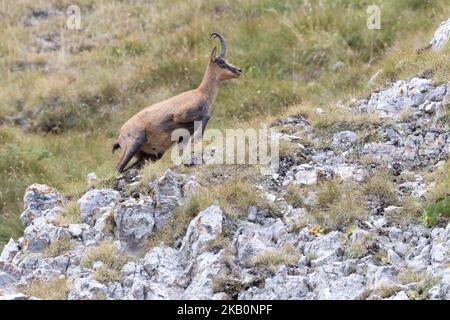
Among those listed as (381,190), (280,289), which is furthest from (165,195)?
(381,190)

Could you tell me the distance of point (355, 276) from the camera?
33.5ft

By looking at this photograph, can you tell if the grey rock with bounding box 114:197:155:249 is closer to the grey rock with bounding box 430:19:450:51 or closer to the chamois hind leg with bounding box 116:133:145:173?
the chamois hind leg with bounding box 116:133:145:173

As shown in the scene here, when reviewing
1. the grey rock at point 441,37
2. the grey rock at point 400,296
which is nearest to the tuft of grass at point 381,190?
the grey rock at point 400,296

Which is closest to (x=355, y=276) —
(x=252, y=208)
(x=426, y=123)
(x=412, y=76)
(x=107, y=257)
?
(x=252, y=208)

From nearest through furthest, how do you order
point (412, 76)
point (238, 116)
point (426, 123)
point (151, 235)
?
1. point (151, 235)
2. point (426, 123)
3. point (412, 76)
4. point (238, 116)

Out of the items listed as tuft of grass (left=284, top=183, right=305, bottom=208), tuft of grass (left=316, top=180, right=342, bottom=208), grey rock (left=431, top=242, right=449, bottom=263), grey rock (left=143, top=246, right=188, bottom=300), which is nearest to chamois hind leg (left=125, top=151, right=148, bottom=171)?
tuft of grass (left=284, top=183, right=305, bottom=208)

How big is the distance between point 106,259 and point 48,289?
761 mm

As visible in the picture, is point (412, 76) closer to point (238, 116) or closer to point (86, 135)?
point (238, 116)

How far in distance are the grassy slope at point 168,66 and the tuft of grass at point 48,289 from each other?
201 inches

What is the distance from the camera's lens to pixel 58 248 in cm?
1157

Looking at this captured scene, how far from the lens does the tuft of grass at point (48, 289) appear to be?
10.5 metres

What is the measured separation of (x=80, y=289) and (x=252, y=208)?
7.57 feet

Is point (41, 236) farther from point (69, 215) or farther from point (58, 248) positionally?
point (69, 215)

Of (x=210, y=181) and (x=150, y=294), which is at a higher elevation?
(x=210, y=181)
